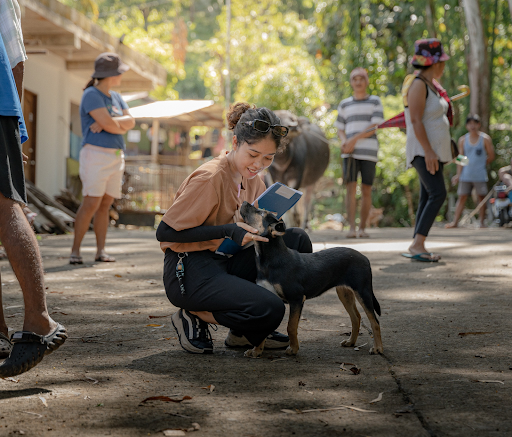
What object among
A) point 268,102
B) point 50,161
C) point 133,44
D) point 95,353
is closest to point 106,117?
point 95,353

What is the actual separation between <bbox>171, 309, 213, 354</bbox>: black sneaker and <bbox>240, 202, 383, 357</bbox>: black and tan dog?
0.23 m

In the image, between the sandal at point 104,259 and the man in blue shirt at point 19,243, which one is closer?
the man in blue shirt at point 19,243

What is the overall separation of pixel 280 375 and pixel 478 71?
47.8 ft

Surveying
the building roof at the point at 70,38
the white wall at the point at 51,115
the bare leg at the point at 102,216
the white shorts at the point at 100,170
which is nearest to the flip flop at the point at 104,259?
the bare leg at the point at 102,216

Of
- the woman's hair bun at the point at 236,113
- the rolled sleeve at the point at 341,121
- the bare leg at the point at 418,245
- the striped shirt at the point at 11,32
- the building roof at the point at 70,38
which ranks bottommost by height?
the bare leg at the point at 418,245

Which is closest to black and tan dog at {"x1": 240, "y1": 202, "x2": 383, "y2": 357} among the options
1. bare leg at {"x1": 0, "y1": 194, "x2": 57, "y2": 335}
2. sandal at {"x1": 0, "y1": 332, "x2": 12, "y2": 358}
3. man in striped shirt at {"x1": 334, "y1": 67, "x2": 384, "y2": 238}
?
bare leg at {"x1": 0, "y1": 194, "x2": 57, "y2": 335}

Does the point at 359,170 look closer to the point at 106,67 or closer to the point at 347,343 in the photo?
the point at 106,67

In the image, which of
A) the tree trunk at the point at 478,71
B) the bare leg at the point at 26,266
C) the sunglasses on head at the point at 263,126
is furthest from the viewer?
the tree trunk at the point at 478,71

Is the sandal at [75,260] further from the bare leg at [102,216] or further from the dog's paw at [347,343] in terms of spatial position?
the dog's paw at [347,343]

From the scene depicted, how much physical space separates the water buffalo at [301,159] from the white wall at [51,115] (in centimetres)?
601

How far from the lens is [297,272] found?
3451 mm

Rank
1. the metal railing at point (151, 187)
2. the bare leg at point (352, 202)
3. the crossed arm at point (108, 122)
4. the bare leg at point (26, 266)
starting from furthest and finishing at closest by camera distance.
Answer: the metal railing at point (151, 187), the bare leg at point (352, 202), the crossed arm at point (108, 122), the bare leg at point (26, 266)

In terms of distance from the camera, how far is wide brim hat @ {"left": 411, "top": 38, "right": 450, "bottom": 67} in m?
6.78

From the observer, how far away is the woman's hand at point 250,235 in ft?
10.7
